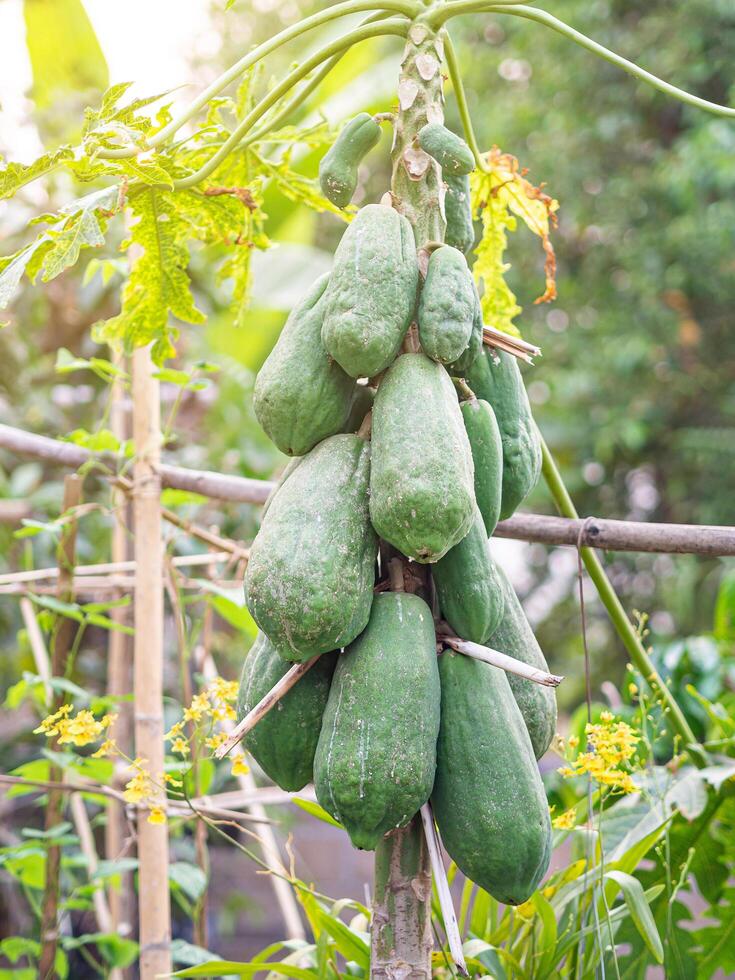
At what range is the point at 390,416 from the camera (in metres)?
0.82

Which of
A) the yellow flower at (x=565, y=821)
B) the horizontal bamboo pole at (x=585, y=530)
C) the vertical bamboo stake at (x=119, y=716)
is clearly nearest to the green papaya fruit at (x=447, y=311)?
the horizontal bamboo pole at (x=585, y=530)

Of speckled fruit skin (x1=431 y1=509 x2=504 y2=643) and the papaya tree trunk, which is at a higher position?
speckled fruit skin (x1=431 y1=509 x2=504 y2=643)

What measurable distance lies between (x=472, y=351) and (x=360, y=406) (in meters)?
0.12

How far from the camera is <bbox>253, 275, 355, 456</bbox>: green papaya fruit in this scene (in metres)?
0.87

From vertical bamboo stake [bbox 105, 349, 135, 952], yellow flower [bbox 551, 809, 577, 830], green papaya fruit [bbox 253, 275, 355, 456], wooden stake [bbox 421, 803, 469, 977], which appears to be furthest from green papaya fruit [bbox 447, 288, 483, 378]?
vertical bamboo stake [bbox 105, 349, 135, 952]

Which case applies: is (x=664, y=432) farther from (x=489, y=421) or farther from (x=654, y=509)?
(x=489, y=421)

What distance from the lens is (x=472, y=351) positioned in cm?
91

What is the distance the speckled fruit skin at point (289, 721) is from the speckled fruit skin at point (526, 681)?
17 cm

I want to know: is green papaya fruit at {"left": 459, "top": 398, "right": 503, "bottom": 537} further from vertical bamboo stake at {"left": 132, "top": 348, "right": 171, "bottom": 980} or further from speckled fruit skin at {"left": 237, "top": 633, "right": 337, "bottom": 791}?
vertical bamboo stake at {"left": 132, "top": 348, "right": 171, "bottom": 980}

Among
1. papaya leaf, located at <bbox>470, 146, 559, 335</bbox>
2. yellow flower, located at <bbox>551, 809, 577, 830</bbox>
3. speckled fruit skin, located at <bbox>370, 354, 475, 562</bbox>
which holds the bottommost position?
yellow flower, located at <bbox>551, 809, 577, 830</bbox>

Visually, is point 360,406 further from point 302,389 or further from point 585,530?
point 585,530

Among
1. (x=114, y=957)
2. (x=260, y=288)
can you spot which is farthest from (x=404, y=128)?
(x=260, y=288)

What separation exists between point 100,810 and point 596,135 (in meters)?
4.33

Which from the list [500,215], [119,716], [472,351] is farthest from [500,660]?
[119,716]
